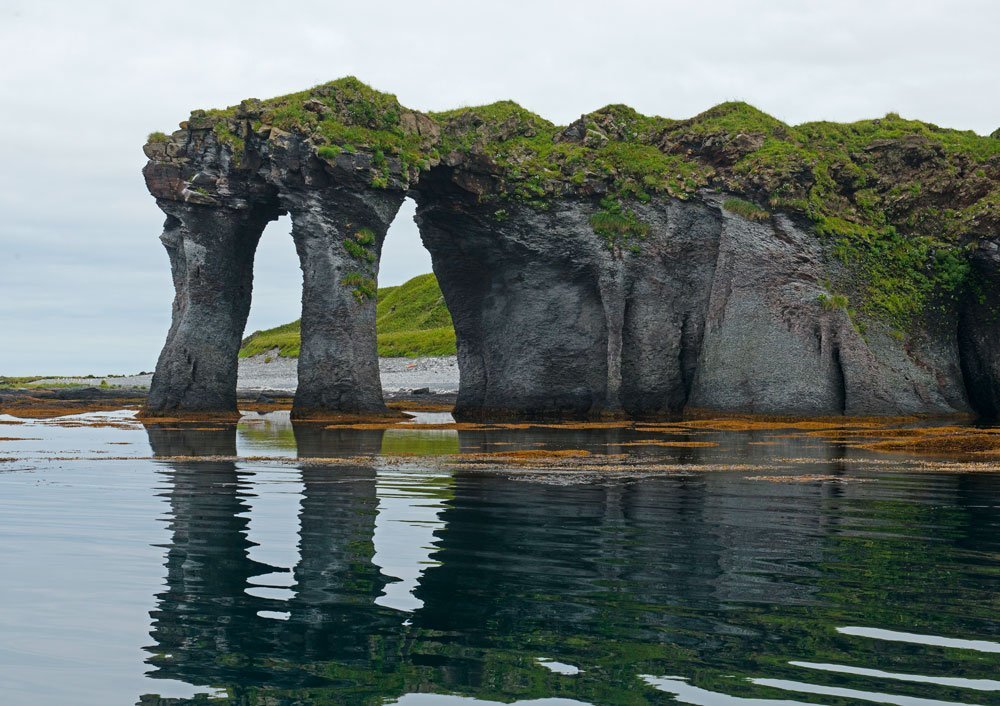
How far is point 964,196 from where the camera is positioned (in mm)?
49656

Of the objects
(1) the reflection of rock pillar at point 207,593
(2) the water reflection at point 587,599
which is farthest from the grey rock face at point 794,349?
(1) the reflection of rock pillar at point 207,593

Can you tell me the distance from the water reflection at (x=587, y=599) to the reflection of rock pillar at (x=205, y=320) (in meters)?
29.4

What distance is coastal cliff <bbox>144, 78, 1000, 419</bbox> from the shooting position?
1678 inches

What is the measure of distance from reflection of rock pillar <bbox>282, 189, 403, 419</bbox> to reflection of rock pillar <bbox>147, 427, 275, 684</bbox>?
77.9 ft

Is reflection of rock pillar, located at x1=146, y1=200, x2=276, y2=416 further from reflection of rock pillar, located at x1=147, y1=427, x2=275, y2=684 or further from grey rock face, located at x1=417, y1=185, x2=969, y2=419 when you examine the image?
reflection of rock pillar, located at x1=147, y1=427, x2=275, y2=684

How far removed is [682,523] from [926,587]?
4306 mm

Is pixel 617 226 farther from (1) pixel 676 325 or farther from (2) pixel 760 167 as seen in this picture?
(2) pixel 760 167

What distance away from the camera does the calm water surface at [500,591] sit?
21.4 feet

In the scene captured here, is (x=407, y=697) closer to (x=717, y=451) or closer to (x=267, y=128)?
(x=717, y=451)

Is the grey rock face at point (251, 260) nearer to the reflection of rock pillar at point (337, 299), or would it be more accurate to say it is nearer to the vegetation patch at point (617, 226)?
the reflection of rock pillar at point (337, 299)

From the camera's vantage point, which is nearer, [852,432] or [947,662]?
[947,662]

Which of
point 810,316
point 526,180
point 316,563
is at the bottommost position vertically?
point 316,563

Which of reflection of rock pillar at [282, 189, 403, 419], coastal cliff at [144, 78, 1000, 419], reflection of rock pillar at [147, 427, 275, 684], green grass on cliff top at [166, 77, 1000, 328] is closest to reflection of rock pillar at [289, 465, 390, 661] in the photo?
reflection of rock pillar at [147, 427, 275, 684]

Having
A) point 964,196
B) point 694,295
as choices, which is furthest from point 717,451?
point 964,196
